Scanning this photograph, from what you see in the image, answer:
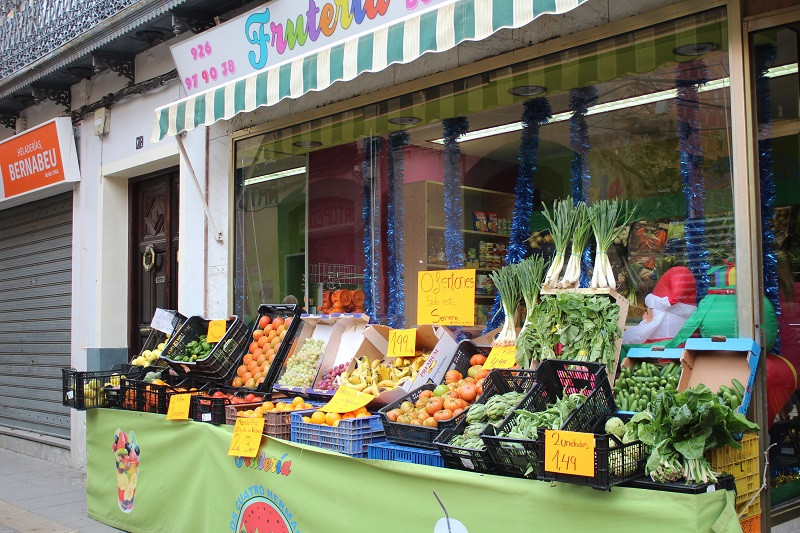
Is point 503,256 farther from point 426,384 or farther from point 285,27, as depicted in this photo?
point 285,27

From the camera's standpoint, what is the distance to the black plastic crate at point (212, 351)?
6.74m

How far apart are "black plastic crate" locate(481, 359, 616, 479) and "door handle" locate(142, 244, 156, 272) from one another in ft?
22.1

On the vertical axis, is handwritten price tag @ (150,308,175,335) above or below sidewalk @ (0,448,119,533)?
above

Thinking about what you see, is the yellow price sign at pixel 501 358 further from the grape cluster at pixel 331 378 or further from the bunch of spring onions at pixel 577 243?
the grape cluster at pixel 331 378

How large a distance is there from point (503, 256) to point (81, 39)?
19.8ft

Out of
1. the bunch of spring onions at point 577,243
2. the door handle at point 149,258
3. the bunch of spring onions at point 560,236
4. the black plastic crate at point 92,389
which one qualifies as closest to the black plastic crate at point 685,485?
the bunch of spring onions at point 577,243

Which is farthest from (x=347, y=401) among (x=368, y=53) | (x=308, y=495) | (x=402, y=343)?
(x=368, y=53)

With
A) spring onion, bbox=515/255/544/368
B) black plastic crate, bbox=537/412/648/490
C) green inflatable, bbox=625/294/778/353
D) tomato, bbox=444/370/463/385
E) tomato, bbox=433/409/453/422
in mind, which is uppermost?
spring onion, bbox=515/255/544/368

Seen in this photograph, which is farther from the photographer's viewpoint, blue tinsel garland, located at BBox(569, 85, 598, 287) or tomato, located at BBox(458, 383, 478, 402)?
blue tinsel garland, located at BBox(569, 85, 598, 287)

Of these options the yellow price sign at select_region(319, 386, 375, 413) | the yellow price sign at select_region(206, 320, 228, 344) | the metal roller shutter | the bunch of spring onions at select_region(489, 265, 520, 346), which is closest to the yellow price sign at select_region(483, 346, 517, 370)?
the bunch of spring onions at select_region(489, 265, 520, 346)

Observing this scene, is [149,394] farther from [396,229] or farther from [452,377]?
[452,377]

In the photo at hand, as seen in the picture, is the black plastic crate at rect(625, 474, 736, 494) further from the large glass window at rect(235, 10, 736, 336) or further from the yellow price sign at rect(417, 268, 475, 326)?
the yellow price sign at rect(417, 268, 475, 326)

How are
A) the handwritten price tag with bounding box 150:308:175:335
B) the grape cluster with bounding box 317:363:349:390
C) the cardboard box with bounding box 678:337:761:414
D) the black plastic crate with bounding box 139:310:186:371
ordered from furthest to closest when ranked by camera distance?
the handwritten price tag with bounding box 150:308:175:335 < the black plastic crate with bounding box 139:310:186:371 < the grape cluster with bounding box 317:363:349:390 < the cardboard box with bounding box 678:337:761:414

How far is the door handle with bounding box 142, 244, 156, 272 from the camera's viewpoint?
973 centimetres
